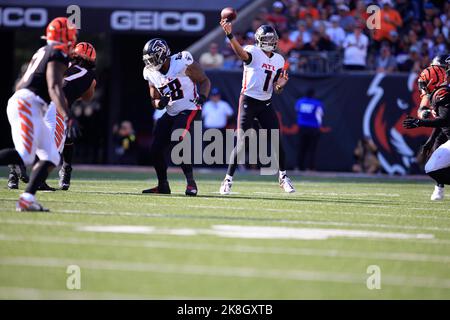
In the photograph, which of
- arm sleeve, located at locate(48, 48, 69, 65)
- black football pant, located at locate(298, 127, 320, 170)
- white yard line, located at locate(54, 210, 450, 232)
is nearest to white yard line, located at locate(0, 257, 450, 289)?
white yard line, located at locate(54, 210, 450, 232)

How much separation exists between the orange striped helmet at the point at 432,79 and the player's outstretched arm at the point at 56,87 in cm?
487

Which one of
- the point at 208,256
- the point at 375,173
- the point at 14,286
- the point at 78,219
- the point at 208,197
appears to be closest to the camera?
the point at 14,286

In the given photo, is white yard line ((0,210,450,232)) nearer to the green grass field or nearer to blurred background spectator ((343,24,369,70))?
the green grass field

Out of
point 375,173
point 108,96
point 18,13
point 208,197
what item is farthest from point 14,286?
point 108,96

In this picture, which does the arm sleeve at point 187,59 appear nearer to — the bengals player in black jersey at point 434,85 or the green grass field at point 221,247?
the green grass field at point 221,247

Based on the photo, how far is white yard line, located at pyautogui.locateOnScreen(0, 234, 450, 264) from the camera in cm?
645

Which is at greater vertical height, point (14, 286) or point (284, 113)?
point (284, 113)

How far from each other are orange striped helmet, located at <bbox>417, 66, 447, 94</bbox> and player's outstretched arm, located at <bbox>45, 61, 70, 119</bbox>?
4.87 meters

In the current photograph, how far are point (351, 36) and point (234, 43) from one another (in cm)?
881

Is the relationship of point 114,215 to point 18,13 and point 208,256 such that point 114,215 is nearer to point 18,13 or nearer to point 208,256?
point 208,256

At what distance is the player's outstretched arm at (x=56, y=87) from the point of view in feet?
27.0

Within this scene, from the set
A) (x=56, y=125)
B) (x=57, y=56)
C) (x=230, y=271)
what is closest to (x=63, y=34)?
(x=57, y=56)

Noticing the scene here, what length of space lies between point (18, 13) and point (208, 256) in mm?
16000

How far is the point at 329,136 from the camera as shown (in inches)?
769
